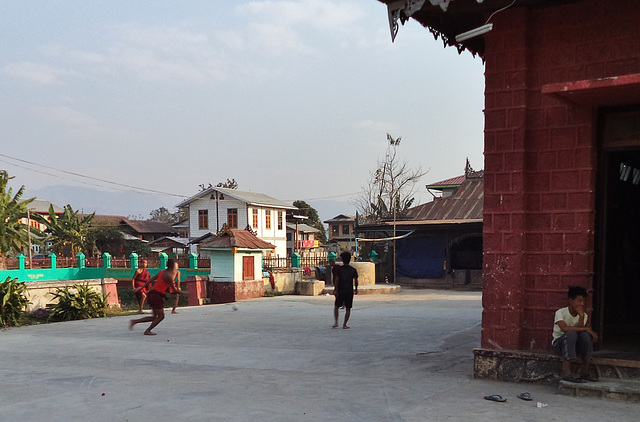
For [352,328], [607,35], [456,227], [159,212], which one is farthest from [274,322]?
[159,212]

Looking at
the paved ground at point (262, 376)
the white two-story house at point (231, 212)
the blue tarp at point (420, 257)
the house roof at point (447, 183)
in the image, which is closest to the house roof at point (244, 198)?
the white two-story house at point (231, 212)

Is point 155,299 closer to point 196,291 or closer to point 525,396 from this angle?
point 525,396

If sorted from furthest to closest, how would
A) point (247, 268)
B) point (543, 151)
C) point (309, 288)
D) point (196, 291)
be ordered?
point (309, 288) → point (247, 268) → point (196, 291) → point (543, 151)

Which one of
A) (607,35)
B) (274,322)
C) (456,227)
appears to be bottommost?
(274,322)

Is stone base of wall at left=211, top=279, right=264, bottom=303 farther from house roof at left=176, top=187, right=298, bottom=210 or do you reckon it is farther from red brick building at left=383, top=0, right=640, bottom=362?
house roof at left=176, top=187, right=298, bottom=210

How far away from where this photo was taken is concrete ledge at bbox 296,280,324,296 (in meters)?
25.4

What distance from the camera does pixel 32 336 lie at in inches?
494

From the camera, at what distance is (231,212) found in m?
52.6

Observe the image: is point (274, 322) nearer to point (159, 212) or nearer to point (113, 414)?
point (113, 414)

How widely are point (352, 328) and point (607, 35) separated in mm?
7926

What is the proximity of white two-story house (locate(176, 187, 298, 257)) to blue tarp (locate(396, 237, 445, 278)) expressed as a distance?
21.0m

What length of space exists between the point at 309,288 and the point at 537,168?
1830cm

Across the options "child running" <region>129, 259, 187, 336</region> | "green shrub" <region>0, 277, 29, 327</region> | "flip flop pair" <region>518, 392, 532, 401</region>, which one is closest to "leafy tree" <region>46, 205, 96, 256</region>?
"green shrub" <region>0, 277, 29, 327</region>

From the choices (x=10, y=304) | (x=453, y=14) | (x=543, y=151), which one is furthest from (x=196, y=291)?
(x=543, y=151)
